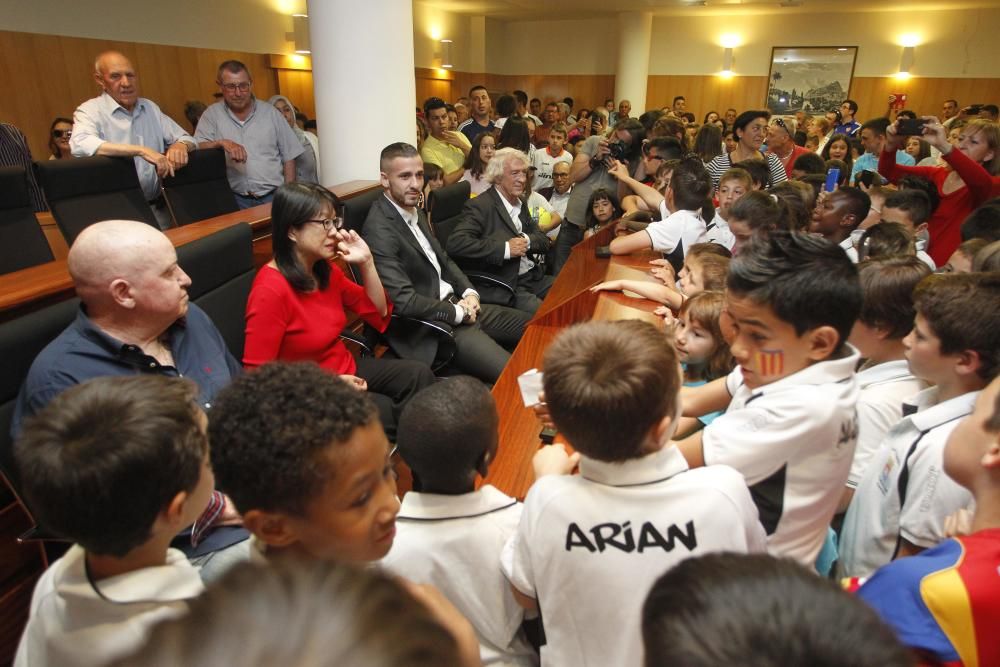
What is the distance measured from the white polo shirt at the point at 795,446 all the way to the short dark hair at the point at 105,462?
3.13 feet

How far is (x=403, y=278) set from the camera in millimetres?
2760

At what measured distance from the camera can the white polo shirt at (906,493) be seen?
1146 mm

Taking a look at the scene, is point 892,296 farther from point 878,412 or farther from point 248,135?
point 248,135

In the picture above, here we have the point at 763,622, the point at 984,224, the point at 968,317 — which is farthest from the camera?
the point at 984,224

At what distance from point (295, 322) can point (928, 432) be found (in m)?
1.89

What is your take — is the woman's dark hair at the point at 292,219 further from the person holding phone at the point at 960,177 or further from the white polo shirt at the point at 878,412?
the person holding phone at the point at 960,177

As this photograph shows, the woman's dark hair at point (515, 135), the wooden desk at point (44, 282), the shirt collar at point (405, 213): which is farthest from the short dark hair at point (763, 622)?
the woman's dark hair at point (515, 135)

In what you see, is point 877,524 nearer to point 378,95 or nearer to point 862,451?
point 862,451

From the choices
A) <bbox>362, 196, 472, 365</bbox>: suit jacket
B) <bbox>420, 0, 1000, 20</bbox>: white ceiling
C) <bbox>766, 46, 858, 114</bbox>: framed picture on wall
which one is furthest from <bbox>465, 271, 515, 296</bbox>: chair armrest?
<bbox>766, 46, 858, 114</bbox>: framed picture on wall

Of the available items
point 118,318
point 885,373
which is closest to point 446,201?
point 118,318

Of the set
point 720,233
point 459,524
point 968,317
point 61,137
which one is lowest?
point 459,524

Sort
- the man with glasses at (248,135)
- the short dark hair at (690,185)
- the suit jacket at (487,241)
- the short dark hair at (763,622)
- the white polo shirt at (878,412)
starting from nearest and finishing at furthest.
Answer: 1. the short dark hair at (763,622)
2. the white polo shirt at (878,412)
3. the short dark hair at (690,185)
4. the suit jacket at (487,241)
5. the man with glasses at (248,135)

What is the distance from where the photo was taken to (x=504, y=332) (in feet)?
10.4

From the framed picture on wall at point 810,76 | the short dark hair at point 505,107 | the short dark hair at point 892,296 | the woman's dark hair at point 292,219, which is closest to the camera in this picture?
the short dark hair at point 892,296
